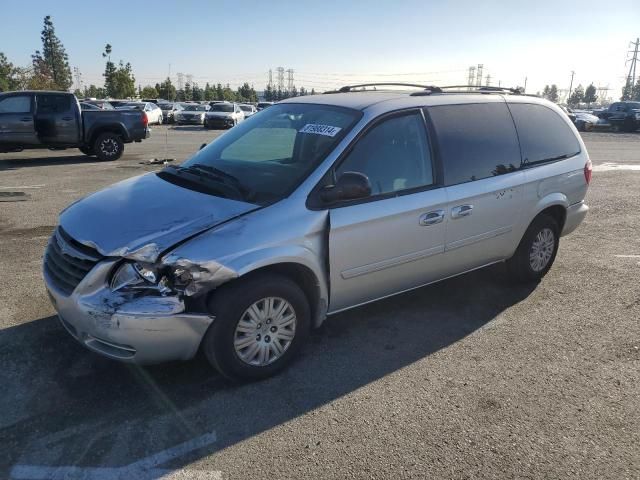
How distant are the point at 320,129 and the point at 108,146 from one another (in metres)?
12.0

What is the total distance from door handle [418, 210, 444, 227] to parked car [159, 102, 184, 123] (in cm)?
3540

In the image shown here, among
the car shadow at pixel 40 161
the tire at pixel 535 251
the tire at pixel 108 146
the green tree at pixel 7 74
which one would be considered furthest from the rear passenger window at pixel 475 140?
the green tree at pixel 7 74

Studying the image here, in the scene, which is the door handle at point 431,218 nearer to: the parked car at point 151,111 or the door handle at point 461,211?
the door handle at point 461,211

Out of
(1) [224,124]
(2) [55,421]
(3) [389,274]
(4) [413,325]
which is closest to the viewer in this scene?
(2) [55,421]

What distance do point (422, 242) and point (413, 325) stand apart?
76 centimetres

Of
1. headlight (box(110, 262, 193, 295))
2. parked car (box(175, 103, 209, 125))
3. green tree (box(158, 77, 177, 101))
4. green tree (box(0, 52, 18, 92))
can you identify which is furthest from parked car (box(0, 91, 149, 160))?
green tree (box(158, 77, 177, 101))

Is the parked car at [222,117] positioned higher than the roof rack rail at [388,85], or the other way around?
the roof rack rail at [388,85]

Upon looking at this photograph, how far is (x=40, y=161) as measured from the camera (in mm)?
14062

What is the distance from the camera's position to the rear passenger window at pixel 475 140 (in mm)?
4211

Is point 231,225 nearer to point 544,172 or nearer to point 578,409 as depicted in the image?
point 578,409

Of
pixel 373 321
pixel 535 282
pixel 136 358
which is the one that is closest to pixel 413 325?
pixel 373 321

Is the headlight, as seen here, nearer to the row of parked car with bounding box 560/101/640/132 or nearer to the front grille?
the front grille

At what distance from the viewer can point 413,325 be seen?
436 cm

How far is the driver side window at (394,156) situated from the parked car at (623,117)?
118 feet
